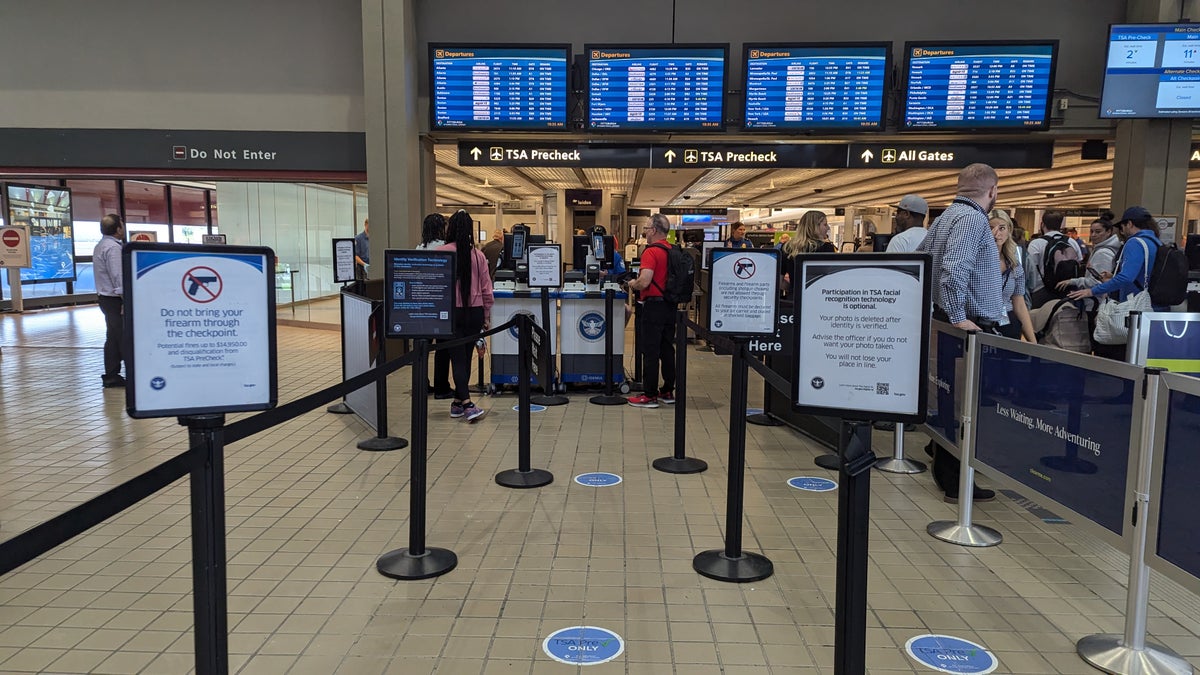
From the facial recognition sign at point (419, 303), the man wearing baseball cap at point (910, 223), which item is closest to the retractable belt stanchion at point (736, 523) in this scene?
the facial recognition sign at point (419, 303)

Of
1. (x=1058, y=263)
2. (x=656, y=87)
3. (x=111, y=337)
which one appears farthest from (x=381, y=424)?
(x=1058, y=263)

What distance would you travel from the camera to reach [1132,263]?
5762 millimetres

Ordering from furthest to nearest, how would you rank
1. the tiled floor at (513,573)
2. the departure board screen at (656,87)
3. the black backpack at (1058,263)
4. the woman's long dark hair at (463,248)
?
the departure board screen at (656,87) < the black backpack at (1058,263) < the woman's long dark hair at (463,248) < the tiled floor at (513,573)

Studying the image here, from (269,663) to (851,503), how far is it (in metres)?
2.06

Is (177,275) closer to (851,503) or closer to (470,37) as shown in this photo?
(851,503)

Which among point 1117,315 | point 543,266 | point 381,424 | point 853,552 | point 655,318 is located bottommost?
point 381,424

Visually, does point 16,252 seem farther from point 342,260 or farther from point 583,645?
point 583,645

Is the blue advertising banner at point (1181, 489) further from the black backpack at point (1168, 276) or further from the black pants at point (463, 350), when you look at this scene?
the black pants at point (463, 350)

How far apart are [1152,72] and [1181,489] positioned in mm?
7233

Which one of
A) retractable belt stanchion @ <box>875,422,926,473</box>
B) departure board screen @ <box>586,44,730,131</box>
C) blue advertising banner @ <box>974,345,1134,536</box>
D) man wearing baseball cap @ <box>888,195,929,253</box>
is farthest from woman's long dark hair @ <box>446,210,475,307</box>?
blue advertising banner @ <box>974,345,1134,536</box>

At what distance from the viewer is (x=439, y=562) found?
342cm

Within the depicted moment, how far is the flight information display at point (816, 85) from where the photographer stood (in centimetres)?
780

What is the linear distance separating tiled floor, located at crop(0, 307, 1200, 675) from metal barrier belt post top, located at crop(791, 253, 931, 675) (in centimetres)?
A: 89

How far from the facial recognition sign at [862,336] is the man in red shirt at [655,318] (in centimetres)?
455
